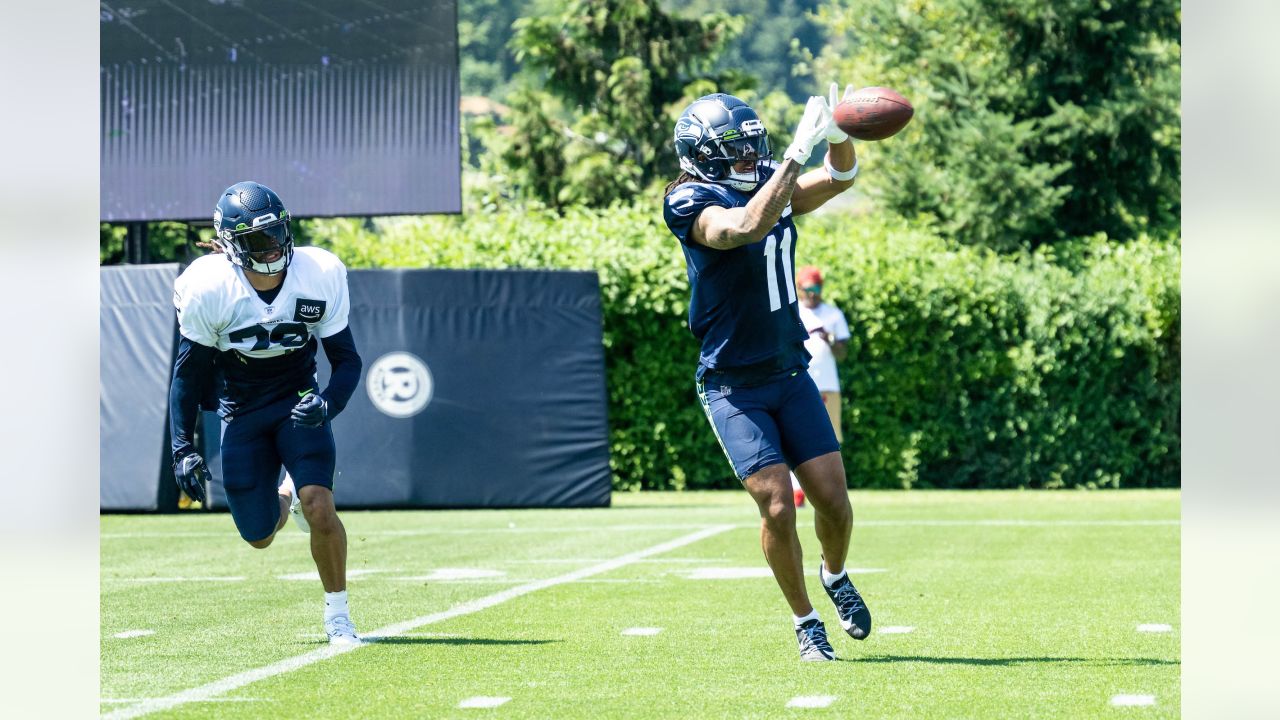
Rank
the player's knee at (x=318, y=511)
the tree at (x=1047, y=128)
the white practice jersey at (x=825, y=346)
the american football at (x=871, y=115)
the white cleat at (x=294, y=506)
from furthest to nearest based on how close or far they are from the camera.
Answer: the tree at (x=1047, y=128)
the white practice jersey at (x=825, y=346)
the white cleat at (x=294, y=506)
the player's knee at (x=318, y=511)
the american football at (x=871, y=115)

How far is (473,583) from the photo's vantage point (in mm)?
9023

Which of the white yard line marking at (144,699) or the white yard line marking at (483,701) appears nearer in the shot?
the white yard line marking at (483,701)

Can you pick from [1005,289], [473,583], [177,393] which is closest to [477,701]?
[177,393]

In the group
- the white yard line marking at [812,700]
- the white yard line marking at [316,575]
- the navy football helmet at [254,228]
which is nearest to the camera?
→ the white yard line marking at [812,700]

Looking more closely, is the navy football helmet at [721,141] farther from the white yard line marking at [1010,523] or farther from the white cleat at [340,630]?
the white yard line marking at [1010,523]

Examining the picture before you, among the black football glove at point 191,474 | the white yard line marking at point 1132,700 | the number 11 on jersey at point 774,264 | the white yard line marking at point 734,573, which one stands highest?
the number 11 on jersey at point 774,264

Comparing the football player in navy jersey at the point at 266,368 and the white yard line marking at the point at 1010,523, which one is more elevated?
the football player in navy jersey at the point at 266,368

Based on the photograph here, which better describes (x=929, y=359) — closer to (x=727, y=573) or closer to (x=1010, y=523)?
(x=1010, y=523)

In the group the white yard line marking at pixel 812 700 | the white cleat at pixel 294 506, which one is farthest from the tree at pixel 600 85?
the white yard line marking at pixel 812 700

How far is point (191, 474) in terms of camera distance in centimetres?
653

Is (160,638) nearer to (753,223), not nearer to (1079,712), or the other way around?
(753,223)

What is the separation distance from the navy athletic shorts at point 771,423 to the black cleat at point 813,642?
1.90 feet

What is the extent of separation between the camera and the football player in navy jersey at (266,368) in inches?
256
